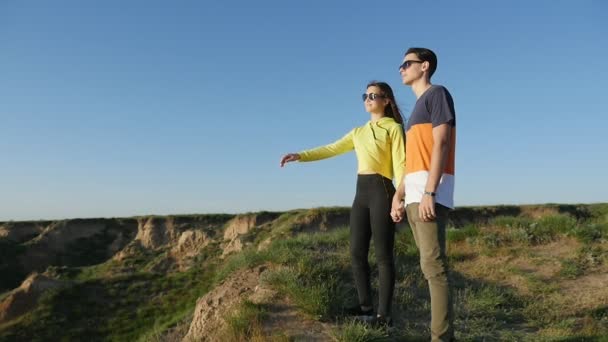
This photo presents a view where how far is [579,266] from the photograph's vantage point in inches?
281

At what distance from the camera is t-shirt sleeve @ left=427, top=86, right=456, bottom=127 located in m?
3.25

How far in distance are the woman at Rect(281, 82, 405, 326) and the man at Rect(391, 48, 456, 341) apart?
0.57 meters

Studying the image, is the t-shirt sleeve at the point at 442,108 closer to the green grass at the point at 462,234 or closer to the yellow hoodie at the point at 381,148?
the yellow hoodie at the point at 381,148

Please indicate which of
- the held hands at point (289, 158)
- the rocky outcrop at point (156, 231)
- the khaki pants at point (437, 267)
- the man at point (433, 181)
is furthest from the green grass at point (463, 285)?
the rocky outcrop at point (156, 231)

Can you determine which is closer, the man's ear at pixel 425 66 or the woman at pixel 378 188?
the man's ear at pixel 425 66

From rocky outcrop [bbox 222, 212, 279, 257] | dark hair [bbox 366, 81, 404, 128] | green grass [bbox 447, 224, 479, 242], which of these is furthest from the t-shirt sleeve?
rocky outcrop [bbox 222, 212, 279, 257]

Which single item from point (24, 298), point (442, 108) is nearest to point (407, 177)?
point (442, 108)

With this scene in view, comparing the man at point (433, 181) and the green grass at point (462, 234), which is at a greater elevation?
the man at point (433, 181)

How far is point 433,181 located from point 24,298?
2444 cm

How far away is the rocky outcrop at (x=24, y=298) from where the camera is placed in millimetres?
21031

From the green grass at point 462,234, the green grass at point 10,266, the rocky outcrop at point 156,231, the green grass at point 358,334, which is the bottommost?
the green grass at point 10,266

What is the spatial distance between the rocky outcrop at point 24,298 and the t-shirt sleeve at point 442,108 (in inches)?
923

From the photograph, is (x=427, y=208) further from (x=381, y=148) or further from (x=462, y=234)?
(x=462, y=234)

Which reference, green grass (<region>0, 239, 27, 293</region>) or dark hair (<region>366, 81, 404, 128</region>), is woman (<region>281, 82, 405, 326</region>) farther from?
green grass (<region>0, 239, 27, 293</region>)
